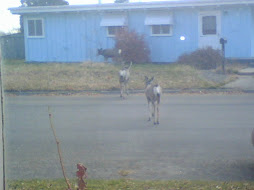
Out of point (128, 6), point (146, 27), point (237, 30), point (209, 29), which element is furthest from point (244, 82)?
point (128, 6)

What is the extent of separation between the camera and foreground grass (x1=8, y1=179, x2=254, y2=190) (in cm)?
669

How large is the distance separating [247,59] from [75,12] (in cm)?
1010

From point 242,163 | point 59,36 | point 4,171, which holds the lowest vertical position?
point 242,163

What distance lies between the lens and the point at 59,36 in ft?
99.2

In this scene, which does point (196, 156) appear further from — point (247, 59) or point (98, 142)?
point (247, 59)

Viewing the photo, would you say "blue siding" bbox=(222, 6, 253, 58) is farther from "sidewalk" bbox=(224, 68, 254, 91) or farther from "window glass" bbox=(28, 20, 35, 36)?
"window glass" bbox=(28, 20, 35, 36)

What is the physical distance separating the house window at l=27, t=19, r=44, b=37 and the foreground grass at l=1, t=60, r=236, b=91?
5.71m

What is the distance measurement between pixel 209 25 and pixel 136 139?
60.2 ft

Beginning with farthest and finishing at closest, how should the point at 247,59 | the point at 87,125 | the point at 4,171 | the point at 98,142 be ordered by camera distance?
the point at 247,59, the point at 87,125, the point at 98,142, the point at 4,171

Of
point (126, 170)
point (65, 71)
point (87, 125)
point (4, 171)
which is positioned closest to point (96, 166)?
point (126, 170)

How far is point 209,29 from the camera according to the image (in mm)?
27875

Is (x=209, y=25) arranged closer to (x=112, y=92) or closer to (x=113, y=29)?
(x=113, y=29)

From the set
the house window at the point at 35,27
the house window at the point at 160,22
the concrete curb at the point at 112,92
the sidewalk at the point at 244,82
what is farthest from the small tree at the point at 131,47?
the concrete curb at the point at 112,92

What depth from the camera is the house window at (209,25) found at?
90.9 ft
